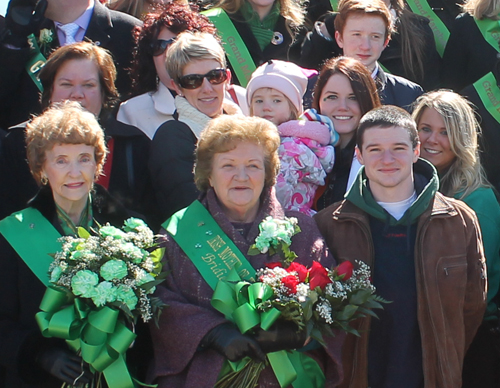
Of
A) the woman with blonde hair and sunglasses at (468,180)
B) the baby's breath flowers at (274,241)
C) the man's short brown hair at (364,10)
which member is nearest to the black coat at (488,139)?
the woman with blonde hair and sunglasses at (468,180)

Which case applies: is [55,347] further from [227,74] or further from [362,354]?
[227,74]

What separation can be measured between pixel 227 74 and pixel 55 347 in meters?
2.02

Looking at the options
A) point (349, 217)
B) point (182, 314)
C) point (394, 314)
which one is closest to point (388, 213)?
point (349, 217)

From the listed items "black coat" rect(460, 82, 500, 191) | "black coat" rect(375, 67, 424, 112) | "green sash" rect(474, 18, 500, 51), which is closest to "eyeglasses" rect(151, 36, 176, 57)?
"black coat" rect(375, 67, 424, 112)

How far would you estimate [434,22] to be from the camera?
6.86 metres

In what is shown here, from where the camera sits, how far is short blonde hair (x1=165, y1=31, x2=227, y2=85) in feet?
16.1

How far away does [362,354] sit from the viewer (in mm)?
4156

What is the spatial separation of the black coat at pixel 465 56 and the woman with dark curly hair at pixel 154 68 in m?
2.06

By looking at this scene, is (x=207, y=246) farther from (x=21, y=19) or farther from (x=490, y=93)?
(x=490, y=93)

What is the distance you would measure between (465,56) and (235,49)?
1.81 meters

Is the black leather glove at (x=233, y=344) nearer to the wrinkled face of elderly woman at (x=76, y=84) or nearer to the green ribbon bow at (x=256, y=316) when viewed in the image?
the green ribbon bow at (x=256, y=316)

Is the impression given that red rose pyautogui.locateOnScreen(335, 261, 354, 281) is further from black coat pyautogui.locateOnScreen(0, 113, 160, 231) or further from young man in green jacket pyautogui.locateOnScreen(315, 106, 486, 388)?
black coat pyautogui.locateOnScreen(0, 113, 160, 231)

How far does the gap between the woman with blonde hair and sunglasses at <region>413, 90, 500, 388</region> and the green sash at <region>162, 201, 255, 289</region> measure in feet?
5.24

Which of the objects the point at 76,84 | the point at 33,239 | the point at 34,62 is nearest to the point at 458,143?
the point at 76,84
